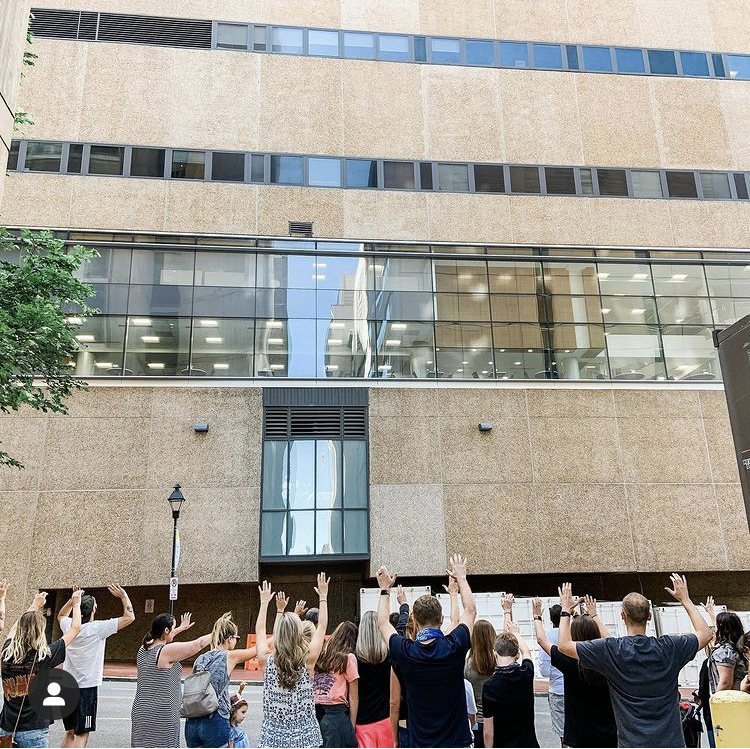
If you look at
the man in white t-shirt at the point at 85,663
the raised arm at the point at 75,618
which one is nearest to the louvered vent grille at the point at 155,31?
the man in white t-shirt at the point at 85,663

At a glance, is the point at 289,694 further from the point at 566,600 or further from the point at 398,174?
the point at 398,174

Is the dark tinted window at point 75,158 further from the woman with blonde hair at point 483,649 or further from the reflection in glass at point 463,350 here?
the woman with blonde hair at point 483,649

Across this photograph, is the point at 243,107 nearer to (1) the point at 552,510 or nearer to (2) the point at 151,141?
(2) the point at 151,141

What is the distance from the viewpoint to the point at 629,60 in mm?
25766

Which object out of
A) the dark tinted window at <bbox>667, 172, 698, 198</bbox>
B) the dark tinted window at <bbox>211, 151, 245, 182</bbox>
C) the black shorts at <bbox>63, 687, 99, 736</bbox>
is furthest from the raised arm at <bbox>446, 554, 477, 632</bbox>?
the dark tinted window at <bbox>667, 172, 698, 198</bbox>

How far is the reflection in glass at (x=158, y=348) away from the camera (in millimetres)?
21266

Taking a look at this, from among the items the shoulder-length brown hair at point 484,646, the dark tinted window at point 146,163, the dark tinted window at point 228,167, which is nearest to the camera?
the shoulder-length brown hair at point 484,646

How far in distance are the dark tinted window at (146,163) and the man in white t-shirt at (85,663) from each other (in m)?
18.5

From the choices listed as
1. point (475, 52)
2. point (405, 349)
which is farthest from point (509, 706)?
point (475, 52)

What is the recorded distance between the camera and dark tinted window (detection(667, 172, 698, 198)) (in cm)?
2453

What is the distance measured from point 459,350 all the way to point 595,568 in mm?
8422

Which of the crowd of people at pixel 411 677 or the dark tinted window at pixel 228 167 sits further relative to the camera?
the dark tinted window at pixel 228 167

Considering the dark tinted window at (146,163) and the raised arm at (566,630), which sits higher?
the dark tinted window at (146,163)

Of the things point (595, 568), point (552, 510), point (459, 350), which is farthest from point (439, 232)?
point (595, 568)
